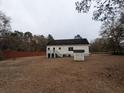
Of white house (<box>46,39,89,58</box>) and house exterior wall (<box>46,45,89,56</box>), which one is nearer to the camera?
white house (<box>46,39,89,58</box>)

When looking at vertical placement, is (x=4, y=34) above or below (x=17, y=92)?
above

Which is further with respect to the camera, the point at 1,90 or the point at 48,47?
the point at 48,47

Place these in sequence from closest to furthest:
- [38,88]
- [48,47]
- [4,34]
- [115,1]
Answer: [38,88] < [115,1] < [4,34] < [48,47]

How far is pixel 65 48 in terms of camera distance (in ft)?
147

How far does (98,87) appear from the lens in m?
10.9

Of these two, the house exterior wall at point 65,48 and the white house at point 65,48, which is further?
the house exterior wall at point 65,48

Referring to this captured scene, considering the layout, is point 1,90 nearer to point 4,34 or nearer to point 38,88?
point 38,88

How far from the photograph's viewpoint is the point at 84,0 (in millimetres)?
13117

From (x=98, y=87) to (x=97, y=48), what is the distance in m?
64.7

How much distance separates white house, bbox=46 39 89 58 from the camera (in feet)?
142

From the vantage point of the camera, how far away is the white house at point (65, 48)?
43.2m

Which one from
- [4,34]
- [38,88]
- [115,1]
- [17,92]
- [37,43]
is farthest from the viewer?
[37,43]

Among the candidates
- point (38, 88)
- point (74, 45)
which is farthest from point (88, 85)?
point (74, 45)

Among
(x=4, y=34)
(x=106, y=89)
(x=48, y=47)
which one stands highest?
(x=4, y=34)
